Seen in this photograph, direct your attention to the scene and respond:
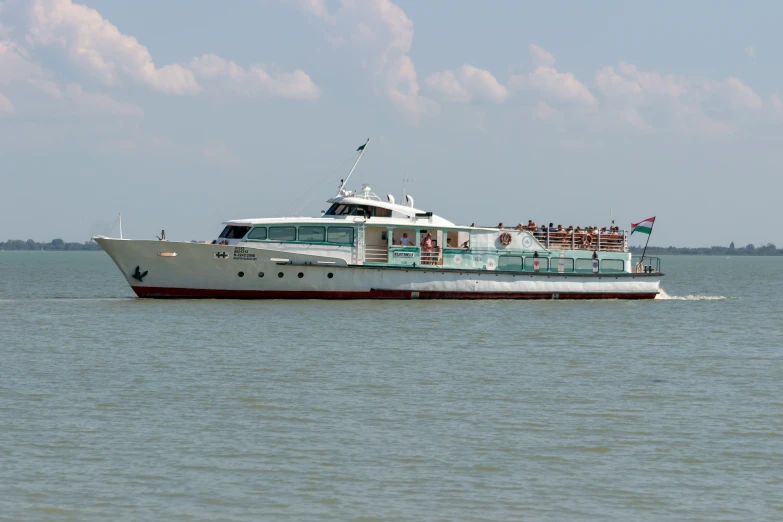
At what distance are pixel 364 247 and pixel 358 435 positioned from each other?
2388 centimetres

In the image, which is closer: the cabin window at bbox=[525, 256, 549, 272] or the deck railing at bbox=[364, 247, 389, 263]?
the deck railing at bbox=[364, 247, 389, 263]

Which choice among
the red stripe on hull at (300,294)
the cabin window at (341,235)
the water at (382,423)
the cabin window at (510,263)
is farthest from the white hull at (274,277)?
the water at (382,423)

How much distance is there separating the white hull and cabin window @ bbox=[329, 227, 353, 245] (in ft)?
2.54

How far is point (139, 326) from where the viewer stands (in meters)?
32.5

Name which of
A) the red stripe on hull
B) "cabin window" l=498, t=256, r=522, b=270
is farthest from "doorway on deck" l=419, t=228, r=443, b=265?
"cabin window" l=498, t=256, r=522, b=270

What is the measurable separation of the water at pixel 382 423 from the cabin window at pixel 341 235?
7199 millimetres

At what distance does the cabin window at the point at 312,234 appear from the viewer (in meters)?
39.5

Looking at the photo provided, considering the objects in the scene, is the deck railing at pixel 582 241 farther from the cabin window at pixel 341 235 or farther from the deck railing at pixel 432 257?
the cabin window at pixel 341 235

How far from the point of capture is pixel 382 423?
1767 centimetres

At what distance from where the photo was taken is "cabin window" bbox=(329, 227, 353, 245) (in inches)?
1567

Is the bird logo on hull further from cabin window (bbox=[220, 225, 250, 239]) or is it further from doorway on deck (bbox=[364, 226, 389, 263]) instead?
doorway on deck (bbox=[364, 226, 389, 263])

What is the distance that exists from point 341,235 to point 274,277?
308 cm

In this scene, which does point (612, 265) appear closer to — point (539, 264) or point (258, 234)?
point (539, 264)

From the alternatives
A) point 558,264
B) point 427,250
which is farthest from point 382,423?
point 558,264
